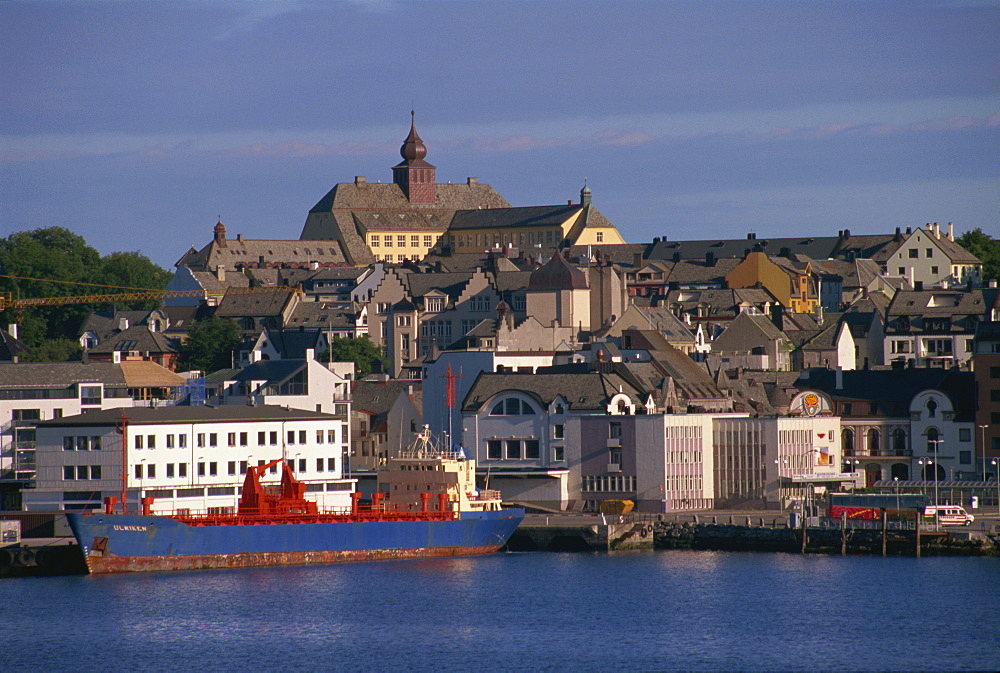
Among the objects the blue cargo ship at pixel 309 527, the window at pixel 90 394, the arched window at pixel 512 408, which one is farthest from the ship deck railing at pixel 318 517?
the window at pixel 90 394

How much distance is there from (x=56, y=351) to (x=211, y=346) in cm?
1279

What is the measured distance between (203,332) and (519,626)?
98043 mm

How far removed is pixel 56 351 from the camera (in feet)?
547

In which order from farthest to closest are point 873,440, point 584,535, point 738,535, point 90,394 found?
point 873,440 → point 90,394 → point 584,535 → point 738,535

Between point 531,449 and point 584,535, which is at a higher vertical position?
point 531,449

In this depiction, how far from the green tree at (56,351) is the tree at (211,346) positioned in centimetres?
877

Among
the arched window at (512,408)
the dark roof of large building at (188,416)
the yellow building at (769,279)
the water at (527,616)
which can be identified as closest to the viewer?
the water at (527,616)

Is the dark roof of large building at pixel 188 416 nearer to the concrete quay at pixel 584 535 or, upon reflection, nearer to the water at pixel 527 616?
the water at pixel 527 616

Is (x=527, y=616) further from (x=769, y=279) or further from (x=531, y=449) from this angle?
(x=769, y=279)

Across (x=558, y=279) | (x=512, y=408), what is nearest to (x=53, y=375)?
(x=512, y=408)

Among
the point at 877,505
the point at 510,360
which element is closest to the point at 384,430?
the point at 510,360

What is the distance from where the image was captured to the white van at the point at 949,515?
10175cm

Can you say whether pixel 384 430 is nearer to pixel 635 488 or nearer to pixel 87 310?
pixel 635 488

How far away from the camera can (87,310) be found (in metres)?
198
